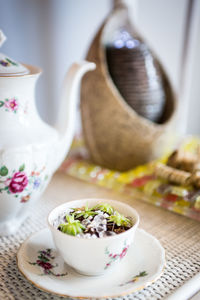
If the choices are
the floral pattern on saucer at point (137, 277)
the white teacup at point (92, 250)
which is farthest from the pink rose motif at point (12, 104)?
the floral pattern on saucer at point (137, 277)

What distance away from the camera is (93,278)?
39 cm

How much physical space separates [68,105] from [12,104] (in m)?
0.11

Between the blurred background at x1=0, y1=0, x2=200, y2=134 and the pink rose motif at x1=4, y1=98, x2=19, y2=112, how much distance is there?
0.30m

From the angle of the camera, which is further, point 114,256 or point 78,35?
point 78,35

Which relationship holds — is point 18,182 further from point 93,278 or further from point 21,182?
point 93,278

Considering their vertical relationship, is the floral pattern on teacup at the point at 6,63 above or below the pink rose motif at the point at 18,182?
above

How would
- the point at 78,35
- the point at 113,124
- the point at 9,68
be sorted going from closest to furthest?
1. the point at 9,68
2. the point at 113,124
3. the point at 78,35

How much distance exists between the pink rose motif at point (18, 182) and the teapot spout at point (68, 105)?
0.08 meters

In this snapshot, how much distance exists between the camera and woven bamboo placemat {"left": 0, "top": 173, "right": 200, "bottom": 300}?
389 millimetres

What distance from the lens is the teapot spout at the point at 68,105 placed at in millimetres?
549

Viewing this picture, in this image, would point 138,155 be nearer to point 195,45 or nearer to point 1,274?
point 1,274

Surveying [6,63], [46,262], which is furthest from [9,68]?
[46,262]

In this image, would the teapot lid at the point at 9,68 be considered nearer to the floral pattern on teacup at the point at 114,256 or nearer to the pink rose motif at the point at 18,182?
the pink rose motif at the point at 18,182

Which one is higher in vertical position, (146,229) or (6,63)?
(6,63)
